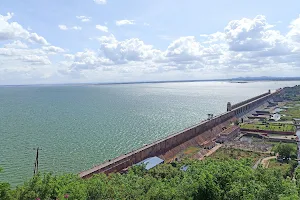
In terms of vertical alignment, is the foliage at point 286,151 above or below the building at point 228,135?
above

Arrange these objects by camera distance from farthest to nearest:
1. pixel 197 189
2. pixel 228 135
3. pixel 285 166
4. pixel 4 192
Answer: pixel 228 135, pixel 285 166, pixel 197 189, pixel 4 192

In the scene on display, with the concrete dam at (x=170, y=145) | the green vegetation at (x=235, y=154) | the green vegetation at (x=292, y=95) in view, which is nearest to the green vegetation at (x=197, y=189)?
the concrete dam at (x=170, y=145)

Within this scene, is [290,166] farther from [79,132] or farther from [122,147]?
[79,132]

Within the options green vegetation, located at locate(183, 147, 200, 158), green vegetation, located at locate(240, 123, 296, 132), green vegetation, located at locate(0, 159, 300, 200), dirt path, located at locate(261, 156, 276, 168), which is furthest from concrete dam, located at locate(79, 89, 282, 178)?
dirt path, located at locate(261, 156, 276, 168)

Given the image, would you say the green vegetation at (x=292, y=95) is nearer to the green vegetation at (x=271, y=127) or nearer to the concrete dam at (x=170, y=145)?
the concrete dam at (x=170, y=145)

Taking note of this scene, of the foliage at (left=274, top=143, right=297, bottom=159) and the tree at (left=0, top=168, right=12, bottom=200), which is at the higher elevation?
the tree at (left=0, top=168, right=12, bottom=200)

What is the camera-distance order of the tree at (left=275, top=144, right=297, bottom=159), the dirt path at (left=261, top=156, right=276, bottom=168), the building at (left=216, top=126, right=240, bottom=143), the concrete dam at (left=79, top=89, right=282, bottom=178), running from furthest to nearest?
the building at (left=216, top=126, right=240, bottom=143)
the tree at (left=275, top=144, right=297, bottom=159)
the dirt path at (left=261, top=156, right=276, bottom=168)
the concrete dam at (left=79, top=89, right=282, bottom=178)

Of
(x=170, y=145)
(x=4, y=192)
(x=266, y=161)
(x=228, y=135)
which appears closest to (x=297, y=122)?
(x=228, y=135)

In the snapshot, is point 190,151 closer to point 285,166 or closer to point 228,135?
point 228,135

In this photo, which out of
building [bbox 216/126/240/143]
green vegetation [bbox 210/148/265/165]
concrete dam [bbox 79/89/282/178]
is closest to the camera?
concrete dam [bbox 79/89/282/178]

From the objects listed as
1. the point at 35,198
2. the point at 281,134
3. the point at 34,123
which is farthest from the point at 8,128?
the point at 281,134

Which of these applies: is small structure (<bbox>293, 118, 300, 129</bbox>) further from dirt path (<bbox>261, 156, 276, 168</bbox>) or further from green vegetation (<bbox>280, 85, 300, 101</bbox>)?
green vegetation (<bbox>280, 85, 300, 101</bbox>)
